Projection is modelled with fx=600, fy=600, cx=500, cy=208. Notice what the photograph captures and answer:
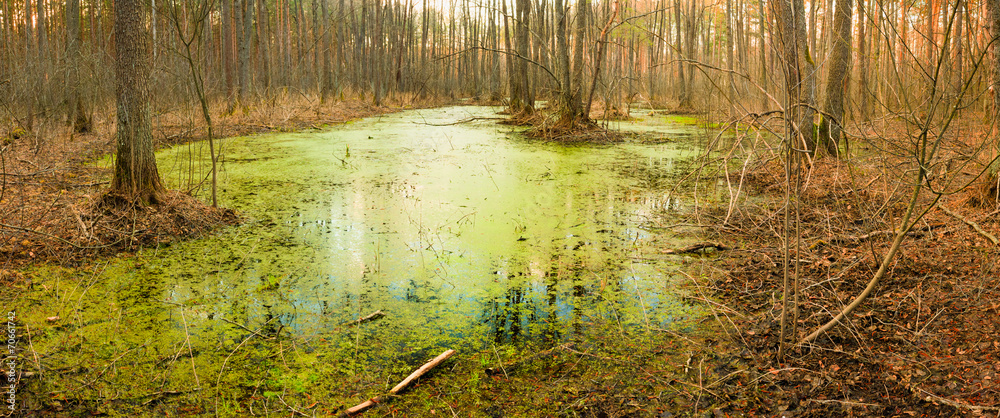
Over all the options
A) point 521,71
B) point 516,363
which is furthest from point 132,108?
point 521,71

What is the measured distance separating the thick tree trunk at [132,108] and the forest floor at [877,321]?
10.4ft

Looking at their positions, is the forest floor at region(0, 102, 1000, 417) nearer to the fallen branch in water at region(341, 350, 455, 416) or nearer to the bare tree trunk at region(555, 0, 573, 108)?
the fallen branch in water at region(341, 350, 455, 416)

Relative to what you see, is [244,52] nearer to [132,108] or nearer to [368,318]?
[132,108]

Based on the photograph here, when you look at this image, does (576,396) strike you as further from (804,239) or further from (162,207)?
(162,207)

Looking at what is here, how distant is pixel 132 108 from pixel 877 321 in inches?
149

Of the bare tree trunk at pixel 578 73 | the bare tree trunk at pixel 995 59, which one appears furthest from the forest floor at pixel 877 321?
the bare tree trunk at pixel 578 73

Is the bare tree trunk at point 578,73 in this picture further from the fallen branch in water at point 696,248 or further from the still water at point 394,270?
the fallen branch in water at point 696,248

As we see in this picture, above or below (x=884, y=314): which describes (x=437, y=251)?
above

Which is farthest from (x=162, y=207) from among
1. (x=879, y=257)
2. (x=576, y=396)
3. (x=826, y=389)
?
(x=879, y=257)

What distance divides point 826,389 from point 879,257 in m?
1.14

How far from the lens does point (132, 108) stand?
3398 mm

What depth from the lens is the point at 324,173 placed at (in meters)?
5.50

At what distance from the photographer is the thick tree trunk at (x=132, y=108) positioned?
3.31 meters

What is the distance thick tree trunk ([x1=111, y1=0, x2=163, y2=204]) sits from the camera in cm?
331
